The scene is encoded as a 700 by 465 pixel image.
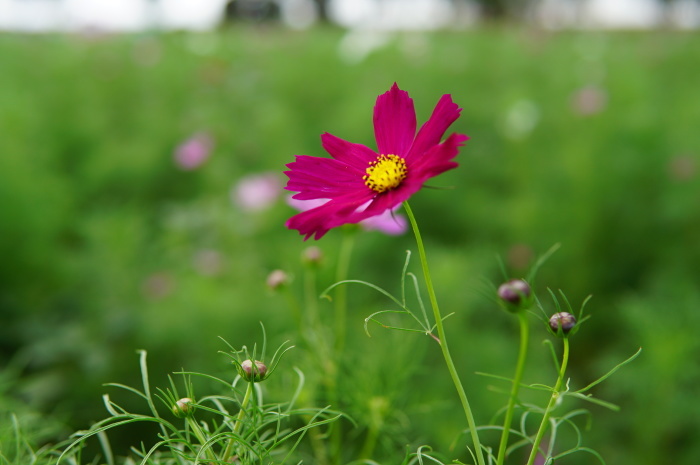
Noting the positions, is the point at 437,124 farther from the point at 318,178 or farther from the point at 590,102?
the point at 590,102

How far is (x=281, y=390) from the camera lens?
57cm

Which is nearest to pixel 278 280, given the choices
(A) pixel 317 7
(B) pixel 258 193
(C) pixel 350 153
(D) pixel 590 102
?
(C) pixel 350 153

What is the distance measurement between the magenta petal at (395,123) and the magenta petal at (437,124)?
16 mm

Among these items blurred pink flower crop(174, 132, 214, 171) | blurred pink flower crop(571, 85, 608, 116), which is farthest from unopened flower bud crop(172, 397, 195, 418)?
blurred pink flower crop(571, 85, 608, 116)

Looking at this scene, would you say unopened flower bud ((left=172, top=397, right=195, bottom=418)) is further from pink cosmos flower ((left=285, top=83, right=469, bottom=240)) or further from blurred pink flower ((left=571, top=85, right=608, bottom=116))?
blurred pink flower ((left=571, top=85, right=608, bottom=116))

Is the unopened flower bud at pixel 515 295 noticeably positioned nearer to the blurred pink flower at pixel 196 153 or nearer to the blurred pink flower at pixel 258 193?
the blurred pink flower at pixel 258 193

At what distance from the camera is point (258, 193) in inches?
51.9

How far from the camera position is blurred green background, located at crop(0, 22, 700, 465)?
1064 millimetres

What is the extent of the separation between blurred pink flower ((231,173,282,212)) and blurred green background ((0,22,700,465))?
0.02 m

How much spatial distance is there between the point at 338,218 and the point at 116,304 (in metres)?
1.09

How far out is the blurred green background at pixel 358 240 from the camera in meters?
1.06

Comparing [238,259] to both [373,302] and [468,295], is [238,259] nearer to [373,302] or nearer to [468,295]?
[373,302]

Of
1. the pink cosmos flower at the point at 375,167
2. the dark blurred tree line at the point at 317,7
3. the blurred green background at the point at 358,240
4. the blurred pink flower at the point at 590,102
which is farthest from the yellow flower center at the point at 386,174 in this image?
the dark blurred tree line at the point at 317,7

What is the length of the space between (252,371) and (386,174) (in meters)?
0.12
